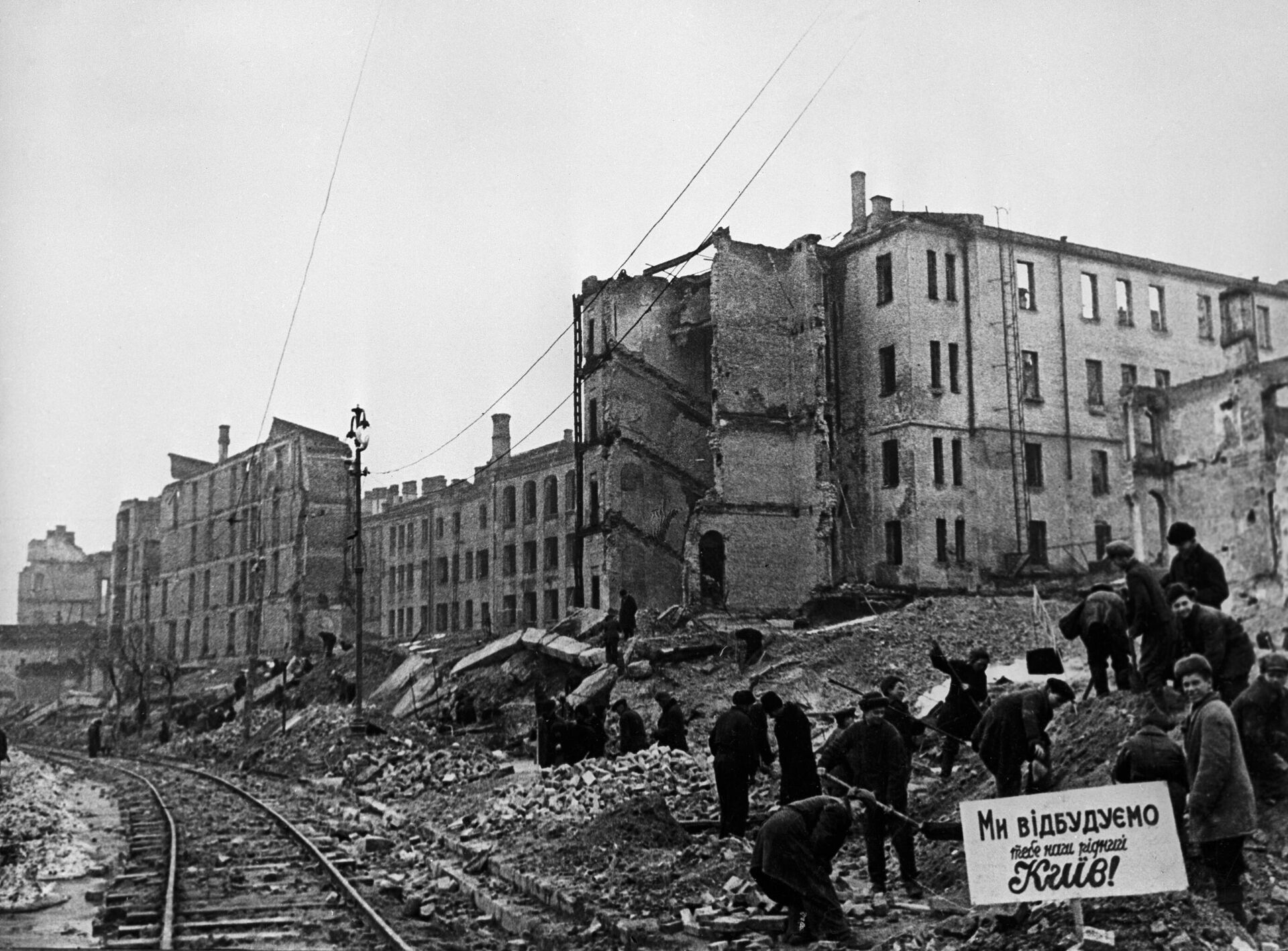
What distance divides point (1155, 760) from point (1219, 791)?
60cm

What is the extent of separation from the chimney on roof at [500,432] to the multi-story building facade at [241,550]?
19.3 feet

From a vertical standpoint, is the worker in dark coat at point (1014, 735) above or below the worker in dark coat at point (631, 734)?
above

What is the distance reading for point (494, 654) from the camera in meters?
28.9

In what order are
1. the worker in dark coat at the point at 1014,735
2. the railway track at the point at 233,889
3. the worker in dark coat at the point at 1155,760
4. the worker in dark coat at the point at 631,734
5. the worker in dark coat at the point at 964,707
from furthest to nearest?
the worker in dark coat at the point at 631,734, the worker in dark coat at the point at 964,707, the worker in dark coat at the point at 1014,735, the railway track at the point at 233,889, the worker in dark coat at the point at 1155,760

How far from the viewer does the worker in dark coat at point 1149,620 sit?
10.1m

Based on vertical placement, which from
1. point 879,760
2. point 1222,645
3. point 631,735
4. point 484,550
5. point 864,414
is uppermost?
point 864,414

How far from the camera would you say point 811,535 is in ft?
103

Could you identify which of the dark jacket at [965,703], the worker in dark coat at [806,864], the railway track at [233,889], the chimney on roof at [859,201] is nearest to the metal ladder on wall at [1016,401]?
the chimney on roof at [859,201]

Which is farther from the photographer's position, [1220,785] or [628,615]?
[628,615]

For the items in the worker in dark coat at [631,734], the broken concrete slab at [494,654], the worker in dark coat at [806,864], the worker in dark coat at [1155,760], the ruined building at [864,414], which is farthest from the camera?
the ruined building at [864,414]

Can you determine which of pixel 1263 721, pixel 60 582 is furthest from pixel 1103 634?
pixel 60 582

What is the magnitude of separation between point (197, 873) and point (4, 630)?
170 feet

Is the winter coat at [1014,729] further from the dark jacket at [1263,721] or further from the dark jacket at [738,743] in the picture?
the dark jacket at [738,743]

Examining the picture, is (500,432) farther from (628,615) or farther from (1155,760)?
(1155,760)
